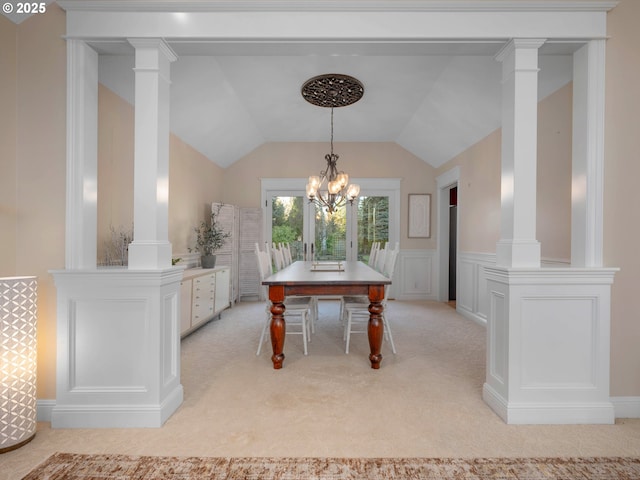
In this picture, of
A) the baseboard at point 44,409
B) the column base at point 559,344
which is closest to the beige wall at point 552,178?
the column base at point 559,344

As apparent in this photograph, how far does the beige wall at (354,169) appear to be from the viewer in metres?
6.70

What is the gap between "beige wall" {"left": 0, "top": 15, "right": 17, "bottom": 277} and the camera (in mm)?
2178

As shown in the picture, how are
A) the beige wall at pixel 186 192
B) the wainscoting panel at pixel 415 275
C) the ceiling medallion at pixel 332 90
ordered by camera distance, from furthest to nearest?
1. the wainscoting panel at pixel 415 275
2. the beige wall at pixel 186 192
3. the ceiling medallion at pixel 332 90

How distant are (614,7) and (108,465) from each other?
3.90 metres

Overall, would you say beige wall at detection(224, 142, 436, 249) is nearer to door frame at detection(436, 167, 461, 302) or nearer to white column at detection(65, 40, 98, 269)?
door frame at detection(436, 167, 461, 302)

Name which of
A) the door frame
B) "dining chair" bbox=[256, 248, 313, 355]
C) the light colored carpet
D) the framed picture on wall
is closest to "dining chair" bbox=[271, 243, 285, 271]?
"dining chair" bbox=[256, 248, 313, 355]

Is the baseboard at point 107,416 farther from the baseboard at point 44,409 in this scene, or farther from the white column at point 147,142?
the white column at point 147,142

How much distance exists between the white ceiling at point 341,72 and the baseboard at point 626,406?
2.30m

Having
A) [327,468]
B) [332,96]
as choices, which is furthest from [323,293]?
[332,96]

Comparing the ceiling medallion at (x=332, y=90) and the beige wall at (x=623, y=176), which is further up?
the ceiling medallion at (x=332, y=90)

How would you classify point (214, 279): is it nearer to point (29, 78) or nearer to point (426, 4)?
point (29, 78)

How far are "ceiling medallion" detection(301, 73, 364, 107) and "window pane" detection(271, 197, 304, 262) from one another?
89.7 inches

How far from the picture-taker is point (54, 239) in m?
2.24

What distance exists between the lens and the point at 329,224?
6.79 meters
